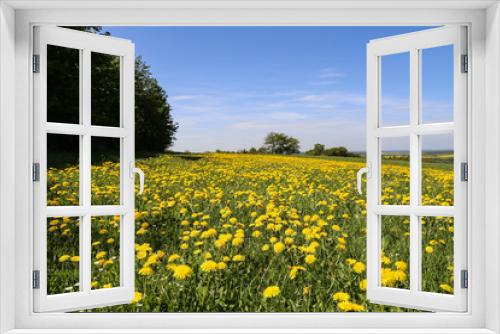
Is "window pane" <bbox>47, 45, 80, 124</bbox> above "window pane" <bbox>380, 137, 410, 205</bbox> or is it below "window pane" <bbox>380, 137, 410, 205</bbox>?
above

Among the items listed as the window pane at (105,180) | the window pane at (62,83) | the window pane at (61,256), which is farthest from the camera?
the window pane at (105,180)

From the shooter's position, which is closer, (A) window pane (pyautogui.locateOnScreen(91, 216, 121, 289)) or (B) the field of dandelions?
(B) the field of dandelions

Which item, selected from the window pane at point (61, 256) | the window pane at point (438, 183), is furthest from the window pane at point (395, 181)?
the window pane at point (61, 256)

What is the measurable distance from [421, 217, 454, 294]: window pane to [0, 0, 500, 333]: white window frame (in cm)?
100

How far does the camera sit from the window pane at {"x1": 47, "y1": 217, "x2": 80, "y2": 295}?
3041 mm

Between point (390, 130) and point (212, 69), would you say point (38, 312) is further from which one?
point (212, 69)

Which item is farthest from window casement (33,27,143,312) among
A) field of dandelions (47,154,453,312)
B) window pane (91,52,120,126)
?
window pane (91,52,120,126)

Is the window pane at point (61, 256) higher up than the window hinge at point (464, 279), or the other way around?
the window hinge at point (464, 279)

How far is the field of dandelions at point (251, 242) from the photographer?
9.64 ft

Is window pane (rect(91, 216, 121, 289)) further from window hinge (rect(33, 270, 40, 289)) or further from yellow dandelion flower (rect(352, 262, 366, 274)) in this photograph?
yellow dandelion flower (rect(352, 262, 366, 274))
